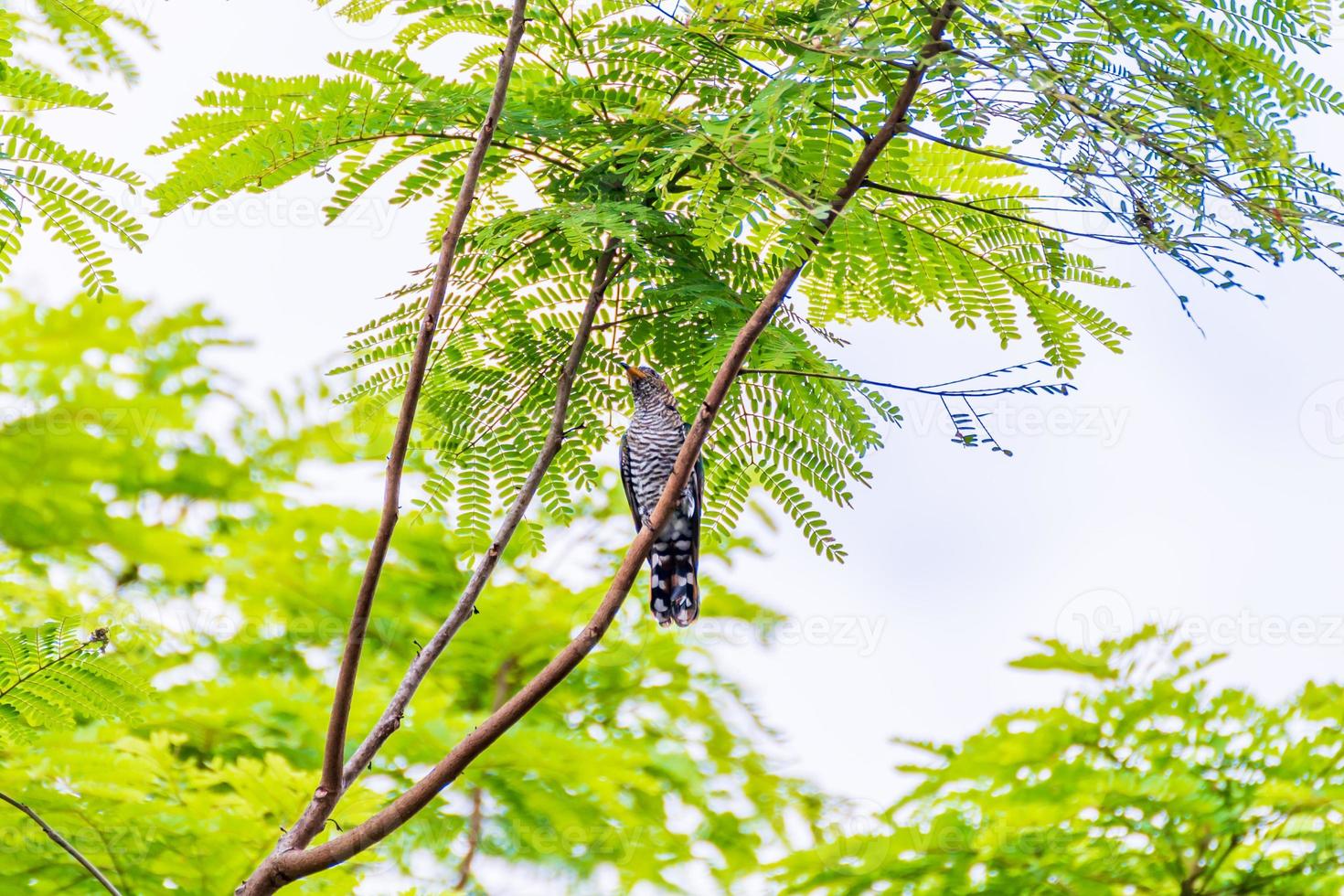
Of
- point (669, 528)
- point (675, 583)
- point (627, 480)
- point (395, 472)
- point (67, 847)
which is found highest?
point (627, 480)

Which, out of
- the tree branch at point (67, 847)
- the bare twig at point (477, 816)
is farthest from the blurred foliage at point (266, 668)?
the tree branch at point (67, 847)

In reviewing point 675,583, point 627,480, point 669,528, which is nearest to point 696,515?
point 669,528

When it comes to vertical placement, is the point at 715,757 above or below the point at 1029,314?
above

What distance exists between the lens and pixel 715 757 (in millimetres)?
8023

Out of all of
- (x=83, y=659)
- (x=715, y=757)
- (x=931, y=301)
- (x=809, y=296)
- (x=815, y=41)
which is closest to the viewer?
(x=815, y=41)

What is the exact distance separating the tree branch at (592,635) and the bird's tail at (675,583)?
6.17ft

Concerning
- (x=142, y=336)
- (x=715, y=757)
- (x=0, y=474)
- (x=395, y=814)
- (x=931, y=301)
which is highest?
(x=142, y=336)

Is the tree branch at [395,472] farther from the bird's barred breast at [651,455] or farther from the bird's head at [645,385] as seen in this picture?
the bird's barred breast at [651,455]

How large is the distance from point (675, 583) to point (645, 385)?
0.91m

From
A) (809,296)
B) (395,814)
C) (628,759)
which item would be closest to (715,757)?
(628,759)

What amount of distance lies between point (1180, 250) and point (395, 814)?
1666 millimetres

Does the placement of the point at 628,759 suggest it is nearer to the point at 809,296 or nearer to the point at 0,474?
the point at 809,296

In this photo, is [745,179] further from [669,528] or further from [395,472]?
[669,528]

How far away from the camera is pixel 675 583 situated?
4051 mm
